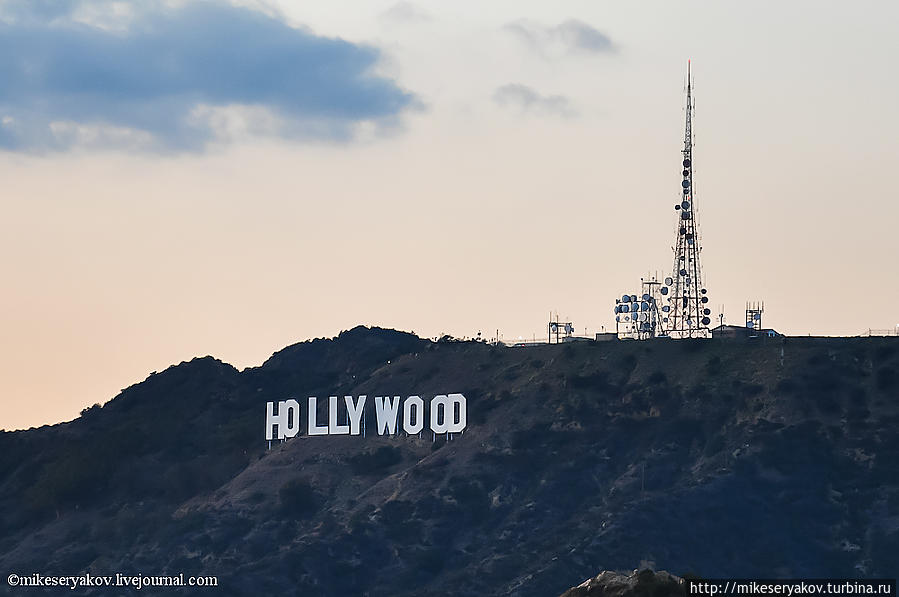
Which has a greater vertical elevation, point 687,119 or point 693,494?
point 687,119

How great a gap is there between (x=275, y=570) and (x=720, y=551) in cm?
4017

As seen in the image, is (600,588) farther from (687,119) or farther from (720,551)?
(687,119)

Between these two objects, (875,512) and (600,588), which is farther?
(875,512)

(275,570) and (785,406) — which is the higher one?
(785,406)

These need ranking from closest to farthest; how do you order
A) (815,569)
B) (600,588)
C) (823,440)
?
1. (600,588)
2. (815,569)
3. (823,440)

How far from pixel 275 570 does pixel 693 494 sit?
3774cm

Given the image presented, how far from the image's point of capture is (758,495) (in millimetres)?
190625

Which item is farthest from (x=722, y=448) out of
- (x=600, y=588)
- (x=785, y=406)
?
(x=600, y=588)

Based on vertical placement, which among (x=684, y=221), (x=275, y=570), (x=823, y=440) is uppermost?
(x=684, y=221)

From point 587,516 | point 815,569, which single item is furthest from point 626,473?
point 815,569

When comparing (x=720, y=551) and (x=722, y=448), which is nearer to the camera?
(x=720, y=551)

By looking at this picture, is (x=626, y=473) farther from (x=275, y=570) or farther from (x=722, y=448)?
(x=275, y=570)

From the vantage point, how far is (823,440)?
196 metres

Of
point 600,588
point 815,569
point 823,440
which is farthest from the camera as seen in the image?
point 823,440
